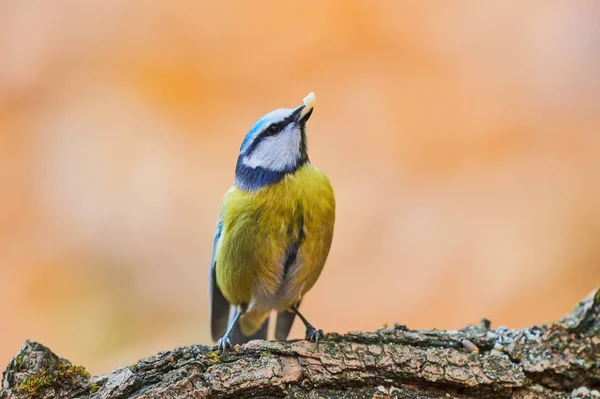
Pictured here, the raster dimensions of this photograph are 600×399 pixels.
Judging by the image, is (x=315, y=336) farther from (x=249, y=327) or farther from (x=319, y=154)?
(x=319, y=154)

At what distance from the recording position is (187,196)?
4449 millimetres

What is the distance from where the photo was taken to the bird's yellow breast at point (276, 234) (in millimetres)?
2180

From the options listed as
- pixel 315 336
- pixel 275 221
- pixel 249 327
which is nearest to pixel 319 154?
pixel 249 327

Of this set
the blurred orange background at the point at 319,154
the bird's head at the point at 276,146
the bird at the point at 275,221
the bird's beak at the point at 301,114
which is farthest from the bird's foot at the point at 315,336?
the blurred orange background at the point at 319,154

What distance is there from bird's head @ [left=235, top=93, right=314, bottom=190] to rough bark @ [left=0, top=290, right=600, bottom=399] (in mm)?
682

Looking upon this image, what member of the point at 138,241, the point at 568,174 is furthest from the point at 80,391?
the point at 568,174

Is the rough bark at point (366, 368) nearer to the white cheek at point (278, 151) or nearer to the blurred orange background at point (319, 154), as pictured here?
the white cheek at point (278, 151)

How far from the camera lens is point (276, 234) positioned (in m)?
2.17

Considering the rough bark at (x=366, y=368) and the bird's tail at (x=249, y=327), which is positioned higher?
the bird's tail at (x=249, y=327)

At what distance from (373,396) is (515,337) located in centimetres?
61

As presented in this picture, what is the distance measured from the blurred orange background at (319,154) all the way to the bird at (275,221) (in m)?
2.06

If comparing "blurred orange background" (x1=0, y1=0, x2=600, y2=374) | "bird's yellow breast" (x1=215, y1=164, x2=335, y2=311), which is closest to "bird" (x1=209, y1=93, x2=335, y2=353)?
"bird's yellow breast" (x1=215, y1=164, x2=335, y2=311)

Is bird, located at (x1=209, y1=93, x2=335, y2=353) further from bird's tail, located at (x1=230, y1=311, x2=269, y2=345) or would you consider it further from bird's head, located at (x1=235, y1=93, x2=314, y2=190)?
bird's tail, located at (x1=230, y1=311, x2=269, y2=345)

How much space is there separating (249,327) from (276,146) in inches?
35.9
